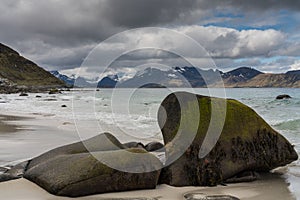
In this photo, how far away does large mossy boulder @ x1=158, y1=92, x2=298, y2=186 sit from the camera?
7.56 m

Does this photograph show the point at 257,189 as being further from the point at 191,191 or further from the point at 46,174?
the point at 46,174

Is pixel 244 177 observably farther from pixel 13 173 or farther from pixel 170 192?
pixel 13 173

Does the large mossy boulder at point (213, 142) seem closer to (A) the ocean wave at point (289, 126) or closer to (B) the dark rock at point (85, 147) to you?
(B) the dark rock at point (85, 147)

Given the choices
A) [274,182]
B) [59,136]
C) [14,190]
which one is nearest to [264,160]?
[274,182]

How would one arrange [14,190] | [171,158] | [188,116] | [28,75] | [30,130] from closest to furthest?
1. [14,190]
2. [171,158]
3. [188,116]
4. [30,130]
5. [28,75]

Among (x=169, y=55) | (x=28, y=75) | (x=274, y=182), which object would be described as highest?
(x=28, y=75)

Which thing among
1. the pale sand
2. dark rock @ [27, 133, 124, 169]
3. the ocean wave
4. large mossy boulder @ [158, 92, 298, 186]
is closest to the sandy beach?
the pale sand

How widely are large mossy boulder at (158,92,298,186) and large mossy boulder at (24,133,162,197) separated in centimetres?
64

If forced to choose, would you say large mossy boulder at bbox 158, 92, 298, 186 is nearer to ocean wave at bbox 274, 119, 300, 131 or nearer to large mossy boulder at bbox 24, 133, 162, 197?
large mossy boulder at bbox 24, 133, 162, 197

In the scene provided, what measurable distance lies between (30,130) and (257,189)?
12942 mm

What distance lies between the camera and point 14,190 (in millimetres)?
6707

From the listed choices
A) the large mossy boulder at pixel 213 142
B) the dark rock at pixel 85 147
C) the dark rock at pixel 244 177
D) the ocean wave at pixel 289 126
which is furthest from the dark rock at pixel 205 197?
the ocean wave at pixel 289 126

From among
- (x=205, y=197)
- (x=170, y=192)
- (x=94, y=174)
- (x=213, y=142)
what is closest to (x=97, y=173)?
(x=94, y=174)

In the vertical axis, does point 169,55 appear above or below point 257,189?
above
